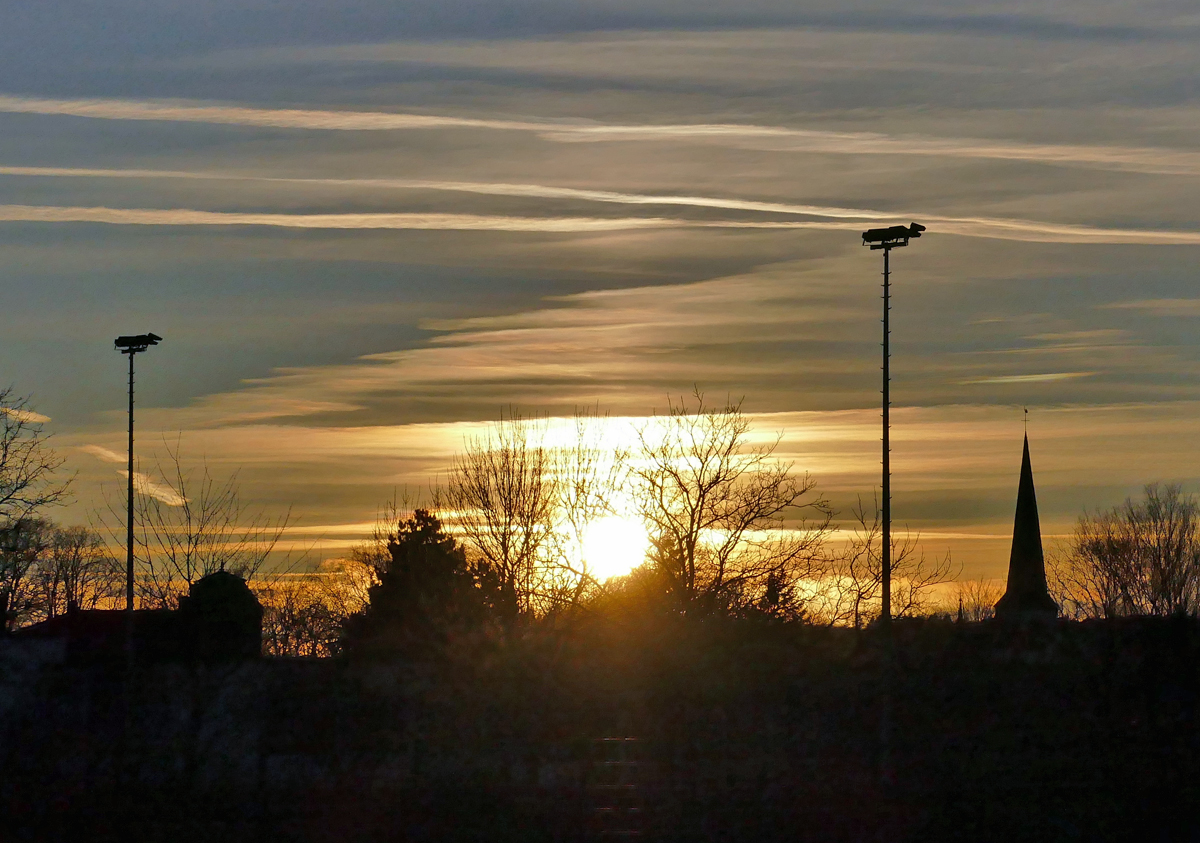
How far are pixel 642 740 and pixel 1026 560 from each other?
4818 centimetres

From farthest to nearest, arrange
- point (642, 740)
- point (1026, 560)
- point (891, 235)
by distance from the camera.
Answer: point (1026, 560) → point (891, 235) → point (642, 740)

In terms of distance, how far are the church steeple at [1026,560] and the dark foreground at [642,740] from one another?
41.7 m

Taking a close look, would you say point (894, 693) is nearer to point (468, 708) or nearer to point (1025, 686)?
point (1025, 686)

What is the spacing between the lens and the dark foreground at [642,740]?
19344 mm

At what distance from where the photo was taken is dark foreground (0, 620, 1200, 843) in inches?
762

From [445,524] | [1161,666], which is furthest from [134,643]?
[1161,666]

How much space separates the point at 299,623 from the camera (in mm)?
57375

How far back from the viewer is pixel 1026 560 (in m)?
66.3

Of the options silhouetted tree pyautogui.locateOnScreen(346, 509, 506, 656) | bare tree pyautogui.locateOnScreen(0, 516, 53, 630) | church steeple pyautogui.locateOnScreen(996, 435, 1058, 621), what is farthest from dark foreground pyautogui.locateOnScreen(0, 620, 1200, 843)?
church steeple pyautogui.locateOnScreen(996, 435, 1058, 621)

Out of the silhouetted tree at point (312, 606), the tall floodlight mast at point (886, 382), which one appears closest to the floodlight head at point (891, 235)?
the tall floodlight mast at point (886, 382)

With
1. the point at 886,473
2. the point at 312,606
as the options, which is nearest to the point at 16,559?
the point at 312,606

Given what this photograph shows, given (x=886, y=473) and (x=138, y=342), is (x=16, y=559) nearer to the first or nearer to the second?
(x=138, y=342)

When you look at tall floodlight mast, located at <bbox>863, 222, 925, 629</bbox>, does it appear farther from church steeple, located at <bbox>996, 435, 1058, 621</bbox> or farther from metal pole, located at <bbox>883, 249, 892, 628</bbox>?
church steeple, located at <bbox>996, 435, 1058, 621</bbox>

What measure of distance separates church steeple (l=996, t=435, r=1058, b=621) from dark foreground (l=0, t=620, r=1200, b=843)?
41.7 m
